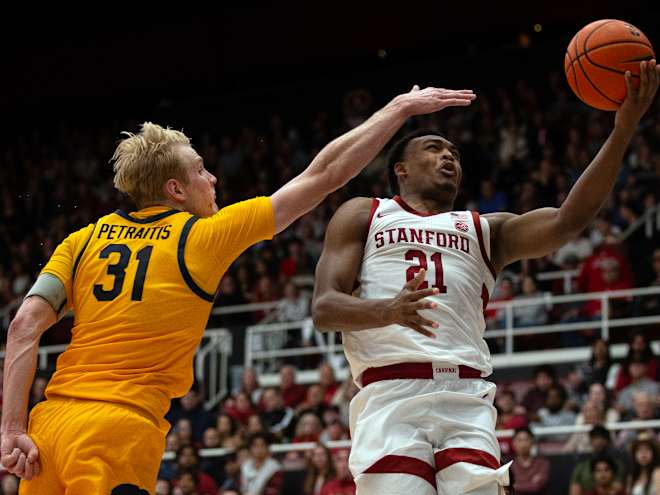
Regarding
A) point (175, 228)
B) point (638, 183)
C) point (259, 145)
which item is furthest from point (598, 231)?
point (175, 228)

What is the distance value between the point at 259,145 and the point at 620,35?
17.0 m

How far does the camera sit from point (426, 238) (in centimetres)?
543

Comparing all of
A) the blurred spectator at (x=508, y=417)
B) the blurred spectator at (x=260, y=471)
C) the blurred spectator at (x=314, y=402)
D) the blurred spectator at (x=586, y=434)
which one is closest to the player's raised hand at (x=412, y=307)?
the blurred spectator at (x=508, y=417)

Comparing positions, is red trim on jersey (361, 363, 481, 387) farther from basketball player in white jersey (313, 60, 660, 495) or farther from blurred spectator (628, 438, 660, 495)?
blurred spectator (628, 438, 660, 495)

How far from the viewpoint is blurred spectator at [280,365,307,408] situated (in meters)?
14.6

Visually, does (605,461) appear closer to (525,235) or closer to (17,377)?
(525,235)

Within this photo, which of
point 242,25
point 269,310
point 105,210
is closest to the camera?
point 269,310

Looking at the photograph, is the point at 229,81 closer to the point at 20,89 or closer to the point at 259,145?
the point at 259,145

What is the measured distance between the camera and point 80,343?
15.4ft

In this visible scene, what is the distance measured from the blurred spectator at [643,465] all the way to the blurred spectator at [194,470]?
474 centimetres

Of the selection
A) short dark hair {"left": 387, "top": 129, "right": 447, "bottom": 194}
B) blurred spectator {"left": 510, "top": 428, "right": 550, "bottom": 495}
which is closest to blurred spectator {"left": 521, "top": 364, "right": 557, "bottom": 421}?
blurred spectator {"left": 510, "top": 428, "right": 550, "bottom": 495}

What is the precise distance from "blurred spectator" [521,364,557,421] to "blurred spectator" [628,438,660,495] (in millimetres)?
A: 1883

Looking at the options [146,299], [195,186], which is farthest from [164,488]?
[146,299]

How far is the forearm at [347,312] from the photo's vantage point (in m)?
4.83
